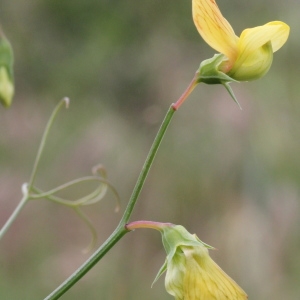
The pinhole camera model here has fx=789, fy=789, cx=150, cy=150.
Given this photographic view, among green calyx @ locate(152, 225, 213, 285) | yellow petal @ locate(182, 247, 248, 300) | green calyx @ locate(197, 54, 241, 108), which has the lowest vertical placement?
yellow petal @ locate(182, 247, 248, 300)

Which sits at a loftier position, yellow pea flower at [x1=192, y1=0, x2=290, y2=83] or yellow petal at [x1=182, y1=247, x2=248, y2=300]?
yellow pea flower at [x1=192, y1=0, x2=290, y2=83]

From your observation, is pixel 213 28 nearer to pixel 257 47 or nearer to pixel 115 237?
pixel 257 47

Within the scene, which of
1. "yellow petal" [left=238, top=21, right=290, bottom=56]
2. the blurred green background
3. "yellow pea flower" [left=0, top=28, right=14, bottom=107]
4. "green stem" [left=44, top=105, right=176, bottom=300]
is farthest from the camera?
the blurred green background

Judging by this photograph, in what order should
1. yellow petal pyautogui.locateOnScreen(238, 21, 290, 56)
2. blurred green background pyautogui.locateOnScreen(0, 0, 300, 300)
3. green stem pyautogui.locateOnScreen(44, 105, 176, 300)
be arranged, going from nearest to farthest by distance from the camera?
green stem pyautogui.locateOnScreen(44, 105, 176, 300)
yellow petal pyautogui.locateOnScreen(238, 21, 290, 56)
blurred green background pyautogui.locateOnScreen(0, 0, 300, 300)

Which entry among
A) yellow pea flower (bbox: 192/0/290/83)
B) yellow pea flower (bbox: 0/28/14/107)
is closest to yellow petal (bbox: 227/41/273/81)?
yellow pea flower (bbox: 192/0/290/83)

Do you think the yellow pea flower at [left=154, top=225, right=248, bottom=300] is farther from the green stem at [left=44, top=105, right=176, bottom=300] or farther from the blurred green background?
the blurred green background

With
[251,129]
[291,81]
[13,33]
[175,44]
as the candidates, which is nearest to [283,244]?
[251,129]

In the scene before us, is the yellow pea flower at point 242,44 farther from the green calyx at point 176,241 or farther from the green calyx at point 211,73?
the green calyx at point 176,241

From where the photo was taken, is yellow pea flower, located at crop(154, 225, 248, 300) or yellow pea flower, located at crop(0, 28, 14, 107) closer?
yellow pea flower, located at crop(154, 225, 248, 300)

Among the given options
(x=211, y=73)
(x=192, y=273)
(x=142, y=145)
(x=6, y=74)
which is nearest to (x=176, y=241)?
(x=192, y=273)
